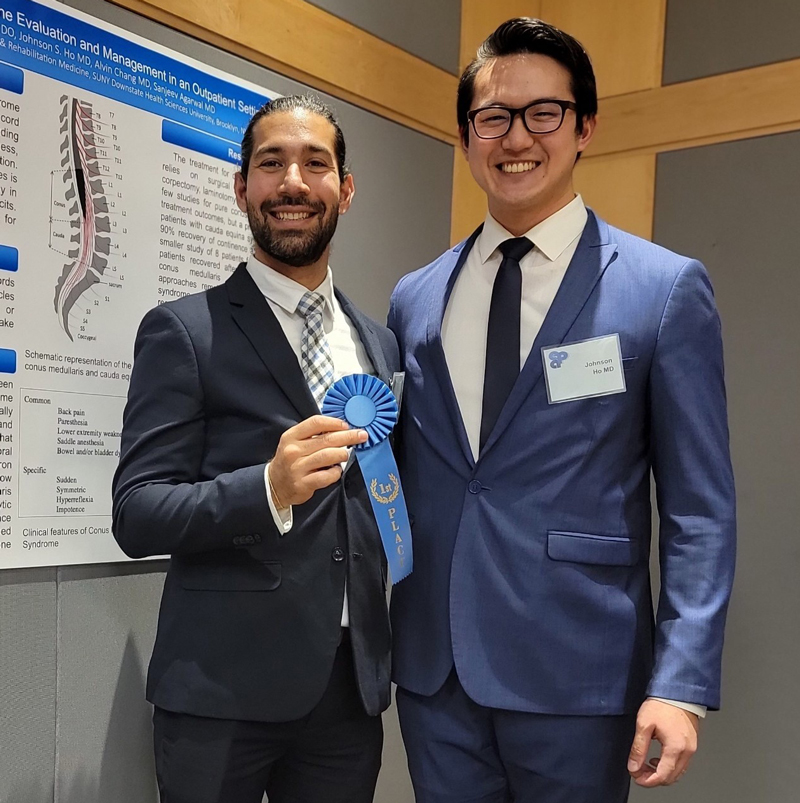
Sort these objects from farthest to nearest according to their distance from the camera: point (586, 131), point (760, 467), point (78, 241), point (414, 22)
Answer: point (414, 22) < point (760, 467) < point (78, 241) < point (586, 131)

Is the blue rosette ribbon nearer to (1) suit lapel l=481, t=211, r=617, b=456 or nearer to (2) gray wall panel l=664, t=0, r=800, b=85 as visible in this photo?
(1) suit lapel l=481, t=211, r=617, b=456

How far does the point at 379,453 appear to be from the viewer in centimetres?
156

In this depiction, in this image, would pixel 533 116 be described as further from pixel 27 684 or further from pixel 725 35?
pixel 725 35

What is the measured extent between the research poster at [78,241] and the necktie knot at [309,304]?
1.91 feet

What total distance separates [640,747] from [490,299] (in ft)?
2.58

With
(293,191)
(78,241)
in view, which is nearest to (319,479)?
(293,191)

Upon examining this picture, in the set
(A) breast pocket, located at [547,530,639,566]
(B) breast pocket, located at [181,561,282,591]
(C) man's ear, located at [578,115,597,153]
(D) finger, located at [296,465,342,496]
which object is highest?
(C) man's ear, located at [578,115,597,153]

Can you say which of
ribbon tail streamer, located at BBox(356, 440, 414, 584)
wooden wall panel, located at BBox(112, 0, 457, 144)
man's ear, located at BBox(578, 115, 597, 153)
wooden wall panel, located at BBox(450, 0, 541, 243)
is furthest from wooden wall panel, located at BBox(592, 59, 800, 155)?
ribbon tail streamer, located at BBox(356, 440, 414, 584)

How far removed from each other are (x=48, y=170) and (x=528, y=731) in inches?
58.6

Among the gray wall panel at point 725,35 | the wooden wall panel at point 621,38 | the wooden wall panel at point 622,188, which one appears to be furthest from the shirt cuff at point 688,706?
the wooden wall panel at point 621,38

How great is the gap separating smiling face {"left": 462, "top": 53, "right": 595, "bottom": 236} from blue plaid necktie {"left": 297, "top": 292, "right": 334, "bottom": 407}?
391mm

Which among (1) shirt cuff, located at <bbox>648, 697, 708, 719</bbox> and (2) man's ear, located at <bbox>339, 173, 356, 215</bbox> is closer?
(1) shirt cuff, located at <bbox>648, 697, 708, 719</bbox>

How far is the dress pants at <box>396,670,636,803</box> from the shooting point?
1482 mm

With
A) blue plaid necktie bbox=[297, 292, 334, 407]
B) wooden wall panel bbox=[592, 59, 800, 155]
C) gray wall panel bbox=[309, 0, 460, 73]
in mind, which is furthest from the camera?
wooden wall panel bbox=[592, 59, 800, 155]
